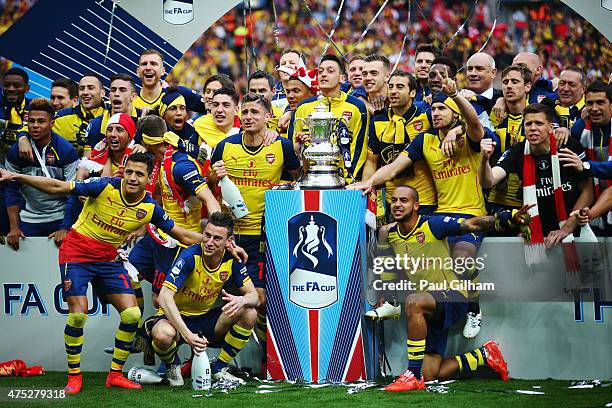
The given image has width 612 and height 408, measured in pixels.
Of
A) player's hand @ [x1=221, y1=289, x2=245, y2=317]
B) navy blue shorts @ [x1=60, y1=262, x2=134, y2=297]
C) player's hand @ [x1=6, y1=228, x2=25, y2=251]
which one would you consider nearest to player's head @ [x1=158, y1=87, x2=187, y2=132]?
player's hand @ [x1=6, y1=228, x2=25, y2=251]

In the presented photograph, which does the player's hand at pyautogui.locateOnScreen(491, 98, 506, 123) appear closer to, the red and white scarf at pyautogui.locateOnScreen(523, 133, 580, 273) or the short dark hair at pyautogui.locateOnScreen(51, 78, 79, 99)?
the red and white scarf at pyautogui.locateOnScreen(523, 133, 580, 273)

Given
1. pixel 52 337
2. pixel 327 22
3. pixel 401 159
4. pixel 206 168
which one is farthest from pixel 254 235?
pixel 327 22

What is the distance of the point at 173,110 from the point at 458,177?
2632mm

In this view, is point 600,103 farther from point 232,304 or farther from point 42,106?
point 42,106

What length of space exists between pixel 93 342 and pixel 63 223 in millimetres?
911

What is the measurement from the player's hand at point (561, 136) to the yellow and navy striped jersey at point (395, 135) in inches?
38.6

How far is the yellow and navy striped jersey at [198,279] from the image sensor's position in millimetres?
6832

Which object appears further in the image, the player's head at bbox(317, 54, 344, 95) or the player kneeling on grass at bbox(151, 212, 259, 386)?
the player's head at bbox(317, 54, 344, 95)

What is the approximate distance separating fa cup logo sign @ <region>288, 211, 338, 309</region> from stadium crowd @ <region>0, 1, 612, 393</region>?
39 cm

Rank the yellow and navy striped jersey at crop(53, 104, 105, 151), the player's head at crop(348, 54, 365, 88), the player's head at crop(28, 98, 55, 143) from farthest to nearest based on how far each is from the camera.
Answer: the player's head at crop(348, 54, 365, 88) < the yellow and navy striped jersey at crop(53, 104, 105, 151) < the player's head at crop(28, 98, 55, 143)

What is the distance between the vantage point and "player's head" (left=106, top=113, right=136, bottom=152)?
775cm

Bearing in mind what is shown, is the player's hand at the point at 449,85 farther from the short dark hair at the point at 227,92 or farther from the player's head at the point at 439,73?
the short dark hair at the point at 227,92

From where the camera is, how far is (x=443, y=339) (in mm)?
6930

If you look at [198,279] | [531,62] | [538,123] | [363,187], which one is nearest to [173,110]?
[198,279]
